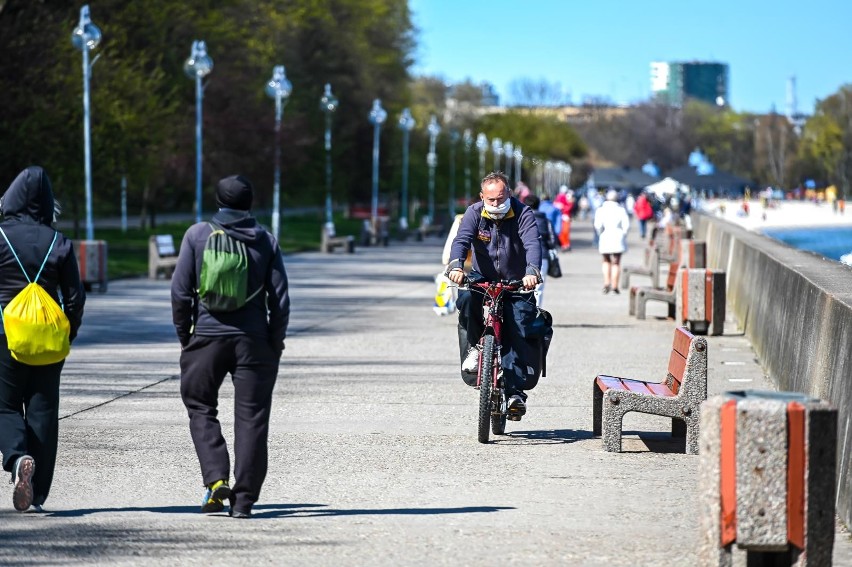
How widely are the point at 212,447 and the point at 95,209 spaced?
238ft

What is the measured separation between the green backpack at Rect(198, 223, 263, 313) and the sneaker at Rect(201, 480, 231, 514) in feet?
2.72

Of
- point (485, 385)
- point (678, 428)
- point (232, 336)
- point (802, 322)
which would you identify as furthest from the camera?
point (802, 322)

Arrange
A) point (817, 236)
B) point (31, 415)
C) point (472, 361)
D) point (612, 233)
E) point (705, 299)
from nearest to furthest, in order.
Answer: point (31, 415) → point (472, 361) → point (705, 299) → point (612, 233) → point (817, 236)

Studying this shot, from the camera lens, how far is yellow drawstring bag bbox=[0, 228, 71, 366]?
8664mm

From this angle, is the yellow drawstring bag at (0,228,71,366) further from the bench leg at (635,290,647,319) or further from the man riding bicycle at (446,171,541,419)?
the bench leg at (635,290,647,319)

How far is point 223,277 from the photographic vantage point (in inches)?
329

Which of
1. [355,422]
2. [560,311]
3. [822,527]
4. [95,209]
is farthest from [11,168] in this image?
[95,209]

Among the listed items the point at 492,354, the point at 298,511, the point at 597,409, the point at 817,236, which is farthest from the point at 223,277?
the point at 817,236

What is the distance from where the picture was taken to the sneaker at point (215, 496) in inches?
332

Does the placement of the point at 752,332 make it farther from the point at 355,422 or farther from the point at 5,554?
the point at 5,554

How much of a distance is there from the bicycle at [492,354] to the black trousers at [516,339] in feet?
0.17

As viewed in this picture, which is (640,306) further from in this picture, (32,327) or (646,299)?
(32,327)

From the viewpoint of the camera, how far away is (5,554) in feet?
25.0

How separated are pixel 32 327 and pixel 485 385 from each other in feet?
11.2
